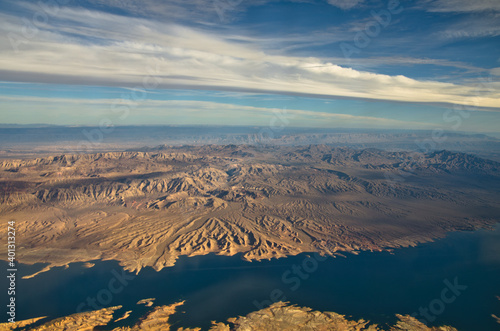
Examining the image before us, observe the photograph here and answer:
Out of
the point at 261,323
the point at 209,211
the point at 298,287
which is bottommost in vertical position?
the point at 298,287

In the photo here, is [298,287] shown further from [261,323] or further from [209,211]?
[209,211]

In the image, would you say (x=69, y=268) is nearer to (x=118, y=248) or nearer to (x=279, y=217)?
(x=118, y=248)

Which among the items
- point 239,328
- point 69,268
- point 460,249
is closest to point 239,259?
point 239,328

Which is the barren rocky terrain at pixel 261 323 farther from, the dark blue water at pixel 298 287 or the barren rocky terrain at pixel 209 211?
the barren rocky terrain at pixel 209 211

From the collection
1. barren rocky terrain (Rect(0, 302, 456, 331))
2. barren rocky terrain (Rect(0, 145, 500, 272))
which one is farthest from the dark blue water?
barren rocky terrain (Rect(0, 145, 500, 272))

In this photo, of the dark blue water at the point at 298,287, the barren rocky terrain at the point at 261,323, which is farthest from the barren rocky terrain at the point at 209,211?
the barren rocky terrain at the point at 261,323

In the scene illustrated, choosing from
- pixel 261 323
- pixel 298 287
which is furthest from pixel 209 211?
pixel 261 323

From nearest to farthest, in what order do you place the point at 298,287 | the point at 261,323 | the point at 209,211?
the point at 261,323 < the point at 298,287 < the point at 209,211
